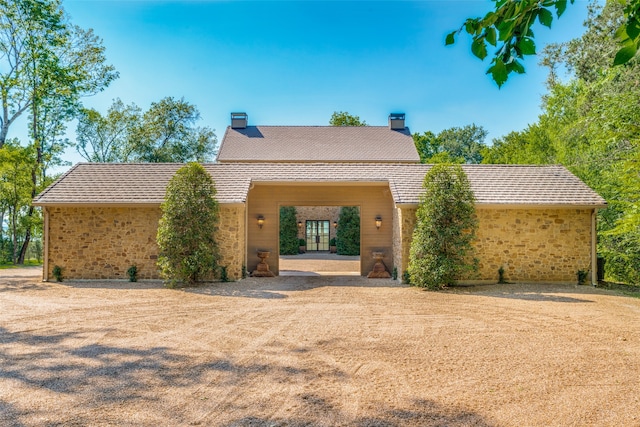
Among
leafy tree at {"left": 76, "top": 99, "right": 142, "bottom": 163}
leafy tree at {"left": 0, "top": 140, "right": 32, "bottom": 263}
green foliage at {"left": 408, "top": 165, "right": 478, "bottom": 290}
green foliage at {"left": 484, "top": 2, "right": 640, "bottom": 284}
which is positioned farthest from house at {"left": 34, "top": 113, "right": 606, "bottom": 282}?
leafy tree at {"left": 76, "top": 99, "right": 142, "bottom": 163}

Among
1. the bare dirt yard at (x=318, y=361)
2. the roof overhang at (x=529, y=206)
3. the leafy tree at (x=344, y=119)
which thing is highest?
the leafy tree at (x=344, y=119)

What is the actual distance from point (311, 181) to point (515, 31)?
10.0 metres

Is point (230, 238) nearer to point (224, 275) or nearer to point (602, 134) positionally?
point (224, 275)

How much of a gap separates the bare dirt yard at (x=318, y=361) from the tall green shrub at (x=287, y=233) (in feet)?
43.4

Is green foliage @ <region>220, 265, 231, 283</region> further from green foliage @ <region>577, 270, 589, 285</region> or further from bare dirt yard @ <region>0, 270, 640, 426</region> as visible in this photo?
green foliage @ <region>577, 270, 589, 285</region>

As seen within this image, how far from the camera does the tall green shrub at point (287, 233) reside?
21.7 metres

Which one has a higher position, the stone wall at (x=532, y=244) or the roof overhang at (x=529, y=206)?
the roof overhang at (x=529, y=206)

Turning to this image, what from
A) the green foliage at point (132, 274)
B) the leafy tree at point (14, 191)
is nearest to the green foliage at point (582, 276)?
the green foliage at point (132, 274)

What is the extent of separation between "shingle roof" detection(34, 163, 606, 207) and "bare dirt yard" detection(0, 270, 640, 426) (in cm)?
323

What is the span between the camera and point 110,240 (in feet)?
35.9

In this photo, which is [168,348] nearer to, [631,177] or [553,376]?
[553,376]

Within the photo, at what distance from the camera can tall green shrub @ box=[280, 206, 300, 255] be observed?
71.3ft

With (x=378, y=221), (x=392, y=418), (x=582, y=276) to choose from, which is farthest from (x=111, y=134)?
(x=392, y=418)

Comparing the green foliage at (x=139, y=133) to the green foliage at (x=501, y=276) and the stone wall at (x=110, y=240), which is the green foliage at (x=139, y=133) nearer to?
the stone wall at (x=110, y=240)
